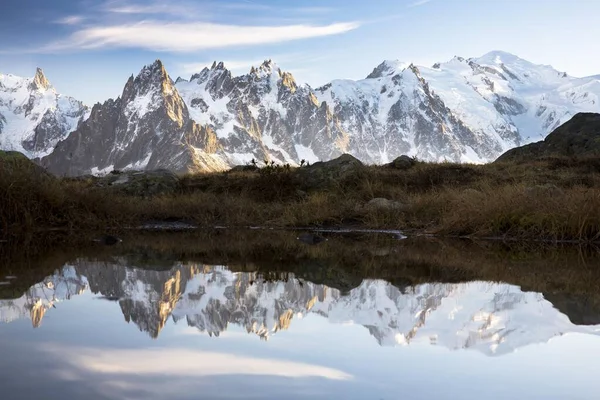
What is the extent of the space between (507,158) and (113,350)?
2251cm

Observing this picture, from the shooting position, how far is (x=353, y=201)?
1524 cm

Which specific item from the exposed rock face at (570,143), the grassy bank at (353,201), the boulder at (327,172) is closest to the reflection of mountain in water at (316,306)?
the grassy bank at (353,201)

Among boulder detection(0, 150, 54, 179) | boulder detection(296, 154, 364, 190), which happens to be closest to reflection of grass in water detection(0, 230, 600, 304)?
boulder detection(0, 150, 54, 179)

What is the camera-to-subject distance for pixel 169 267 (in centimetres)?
711

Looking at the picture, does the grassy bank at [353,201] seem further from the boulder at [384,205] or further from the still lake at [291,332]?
the still lake at [291,332]

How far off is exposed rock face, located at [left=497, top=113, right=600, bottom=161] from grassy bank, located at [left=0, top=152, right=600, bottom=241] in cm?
321

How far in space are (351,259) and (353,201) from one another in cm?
709

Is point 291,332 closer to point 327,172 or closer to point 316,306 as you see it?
point 316,306

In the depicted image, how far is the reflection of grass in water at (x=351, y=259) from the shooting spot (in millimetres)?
6480

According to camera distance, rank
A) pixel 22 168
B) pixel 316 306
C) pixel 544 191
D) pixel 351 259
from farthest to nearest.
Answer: pixel 544 191 < pixel 22 168 < pixel 351 259 < pixel 316 306

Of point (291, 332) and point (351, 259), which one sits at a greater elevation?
point (351, 259)

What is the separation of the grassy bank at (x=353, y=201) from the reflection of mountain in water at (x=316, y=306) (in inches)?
214

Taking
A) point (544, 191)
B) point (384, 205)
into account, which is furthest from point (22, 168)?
point (544, 191)

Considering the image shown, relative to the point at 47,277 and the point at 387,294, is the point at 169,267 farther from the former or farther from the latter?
the point at 387,294
